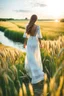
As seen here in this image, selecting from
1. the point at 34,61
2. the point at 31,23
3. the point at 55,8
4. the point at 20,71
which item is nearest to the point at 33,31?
the point at 31,23

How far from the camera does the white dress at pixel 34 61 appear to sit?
13.4ft

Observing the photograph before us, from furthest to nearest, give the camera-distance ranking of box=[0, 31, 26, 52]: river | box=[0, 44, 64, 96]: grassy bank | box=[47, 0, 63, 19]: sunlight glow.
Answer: box=[47, 0, 63, 19]: sunlight glow < box=[0, 31, 26, 52]: river < box=[0, 44, 64, 96]: grassy bank

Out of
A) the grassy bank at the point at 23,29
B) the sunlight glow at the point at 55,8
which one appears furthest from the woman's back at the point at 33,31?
the sunlight glow at the point at 55,8

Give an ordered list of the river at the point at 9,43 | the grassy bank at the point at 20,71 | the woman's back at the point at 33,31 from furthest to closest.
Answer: the river at the point at 9,43, the woman's back at the point at 33,31, the grassy bank at the point at 20,71

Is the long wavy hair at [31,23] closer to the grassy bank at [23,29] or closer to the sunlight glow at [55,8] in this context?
the grassy bank at [23,29]

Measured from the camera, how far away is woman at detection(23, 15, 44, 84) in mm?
4037

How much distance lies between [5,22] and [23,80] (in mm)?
796

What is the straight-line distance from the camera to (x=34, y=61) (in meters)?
4.11

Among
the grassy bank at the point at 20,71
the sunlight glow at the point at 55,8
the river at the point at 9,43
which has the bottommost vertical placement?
the grassy bank at the point at 20,71

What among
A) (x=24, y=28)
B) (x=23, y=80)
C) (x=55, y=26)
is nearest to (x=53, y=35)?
(x=55, y=26)

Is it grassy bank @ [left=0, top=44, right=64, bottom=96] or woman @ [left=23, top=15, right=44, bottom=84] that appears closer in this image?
grassy bank @ [left=0, top=44, right=64, bottom=96]

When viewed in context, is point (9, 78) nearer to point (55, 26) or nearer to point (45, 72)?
point (45, 72)

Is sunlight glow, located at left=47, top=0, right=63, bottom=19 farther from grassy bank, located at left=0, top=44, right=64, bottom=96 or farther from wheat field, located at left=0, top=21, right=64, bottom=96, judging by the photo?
grassy bank, located at left=0, top=44, right=64, bottom=96

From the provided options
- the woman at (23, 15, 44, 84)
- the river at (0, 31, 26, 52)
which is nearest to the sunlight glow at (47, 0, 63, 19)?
the woman at (23, 15, 44, 84)
